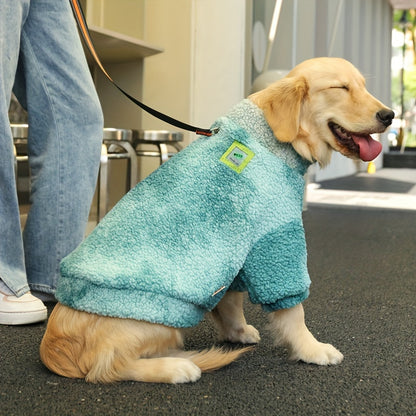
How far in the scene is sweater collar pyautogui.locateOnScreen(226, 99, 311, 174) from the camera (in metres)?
1.23

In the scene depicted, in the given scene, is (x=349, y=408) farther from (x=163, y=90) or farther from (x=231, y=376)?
(x=163, y=90)

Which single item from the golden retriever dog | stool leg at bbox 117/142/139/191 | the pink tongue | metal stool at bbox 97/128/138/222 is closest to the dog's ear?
the golden retriever dog

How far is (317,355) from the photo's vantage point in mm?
1247

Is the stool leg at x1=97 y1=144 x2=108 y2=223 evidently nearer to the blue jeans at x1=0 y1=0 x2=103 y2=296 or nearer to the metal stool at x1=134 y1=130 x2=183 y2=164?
the metal stool at x1=134 y1=130 x2=183 y2=164

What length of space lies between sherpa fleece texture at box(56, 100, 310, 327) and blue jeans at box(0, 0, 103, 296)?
0.45m

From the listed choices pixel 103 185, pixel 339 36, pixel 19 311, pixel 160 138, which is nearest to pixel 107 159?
pixel 103 185

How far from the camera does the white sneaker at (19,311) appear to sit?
59.8 inches

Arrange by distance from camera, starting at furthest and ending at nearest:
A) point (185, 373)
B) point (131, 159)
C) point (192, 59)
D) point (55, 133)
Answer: point (192, 59), point (131, 159), point (55, 133), point (185, 373)

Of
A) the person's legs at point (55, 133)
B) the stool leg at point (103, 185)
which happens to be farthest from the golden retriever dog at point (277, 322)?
the stool leg at point (103, 185)

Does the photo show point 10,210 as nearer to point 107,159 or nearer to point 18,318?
point 18,318

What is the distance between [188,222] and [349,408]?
403mm

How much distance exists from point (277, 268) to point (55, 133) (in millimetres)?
756

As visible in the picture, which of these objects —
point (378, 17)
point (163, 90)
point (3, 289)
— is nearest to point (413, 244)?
point (163, 90)

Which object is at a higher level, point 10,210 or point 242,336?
point 10,210
